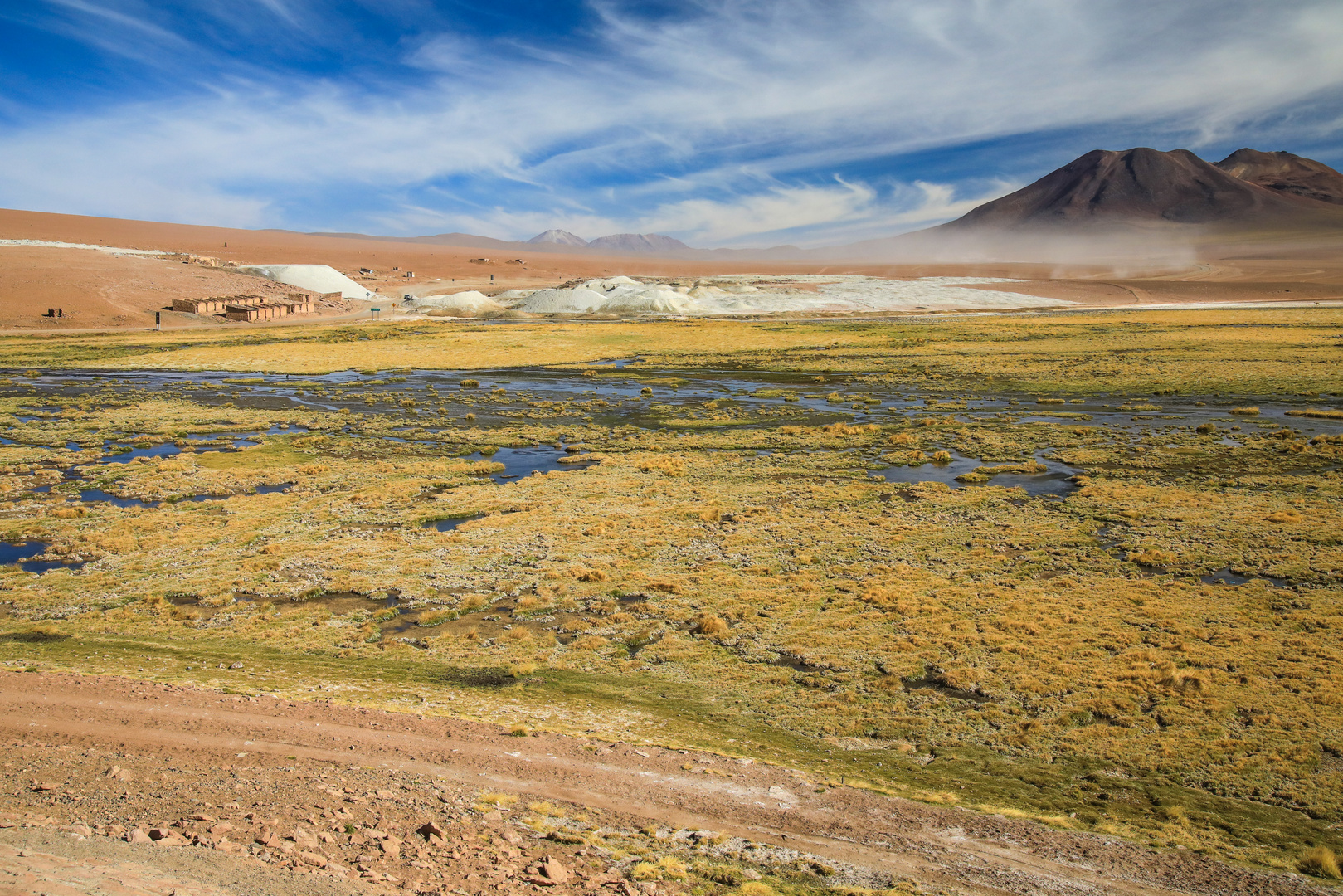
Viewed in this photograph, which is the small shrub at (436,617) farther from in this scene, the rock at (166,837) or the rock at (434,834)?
the rock at (166,837)

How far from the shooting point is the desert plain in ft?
25.3

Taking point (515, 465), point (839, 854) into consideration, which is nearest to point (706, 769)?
point (839, 854)

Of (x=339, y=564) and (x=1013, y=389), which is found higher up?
(x=1013, y=389)

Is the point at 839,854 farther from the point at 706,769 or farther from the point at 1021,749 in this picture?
the point at 1021,749

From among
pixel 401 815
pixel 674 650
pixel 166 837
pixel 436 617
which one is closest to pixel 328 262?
pixel 436 617

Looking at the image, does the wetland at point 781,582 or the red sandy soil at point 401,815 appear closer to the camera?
the red sandy soil at point 401,815

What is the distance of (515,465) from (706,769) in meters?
17.3

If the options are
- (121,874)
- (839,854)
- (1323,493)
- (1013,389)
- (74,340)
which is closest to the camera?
(121,874)

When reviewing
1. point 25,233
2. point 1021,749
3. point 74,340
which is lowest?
point 1021,749

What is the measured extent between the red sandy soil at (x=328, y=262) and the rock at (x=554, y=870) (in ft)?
271

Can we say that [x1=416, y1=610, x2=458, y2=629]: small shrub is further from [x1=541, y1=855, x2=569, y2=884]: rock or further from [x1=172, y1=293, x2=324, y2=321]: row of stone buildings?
[x1=172, y1=293, x2=324, y2=321]: row of stone buildings

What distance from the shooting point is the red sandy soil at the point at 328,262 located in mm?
76688

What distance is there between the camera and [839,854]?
7.86 metres

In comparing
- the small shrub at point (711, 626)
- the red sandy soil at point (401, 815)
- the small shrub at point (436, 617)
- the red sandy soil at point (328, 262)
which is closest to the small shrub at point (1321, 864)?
the red sandy soil at point (401, 815)
